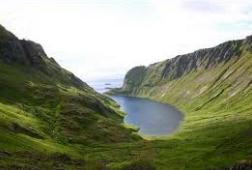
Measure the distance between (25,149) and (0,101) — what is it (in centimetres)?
7405

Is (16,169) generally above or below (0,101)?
below

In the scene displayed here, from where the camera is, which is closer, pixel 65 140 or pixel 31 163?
pixel 31 163

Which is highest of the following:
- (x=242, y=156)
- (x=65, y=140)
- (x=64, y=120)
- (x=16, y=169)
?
(x=64, y=120)

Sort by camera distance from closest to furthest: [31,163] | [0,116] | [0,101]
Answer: [31,163] < [0,116] < [0,101]

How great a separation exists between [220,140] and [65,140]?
5825 cm

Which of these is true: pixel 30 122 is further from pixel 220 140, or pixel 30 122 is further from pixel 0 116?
pixel 220 140

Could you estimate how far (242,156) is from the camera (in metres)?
131

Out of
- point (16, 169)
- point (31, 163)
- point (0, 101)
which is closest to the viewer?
point (16, 169)

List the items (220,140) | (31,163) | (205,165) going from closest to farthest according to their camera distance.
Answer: (31,163) → (205,165) → (220,140)

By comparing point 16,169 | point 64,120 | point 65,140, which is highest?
point 64,120

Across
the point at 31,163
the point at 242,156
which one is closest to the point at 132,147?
the point at 242,156

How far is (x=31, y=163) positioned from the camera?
379ft

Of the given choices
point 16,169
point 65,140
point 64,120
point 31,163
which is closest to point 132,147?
point 65,140

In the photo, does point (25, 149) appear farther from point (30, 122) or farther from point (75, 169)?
point (30, 122)
